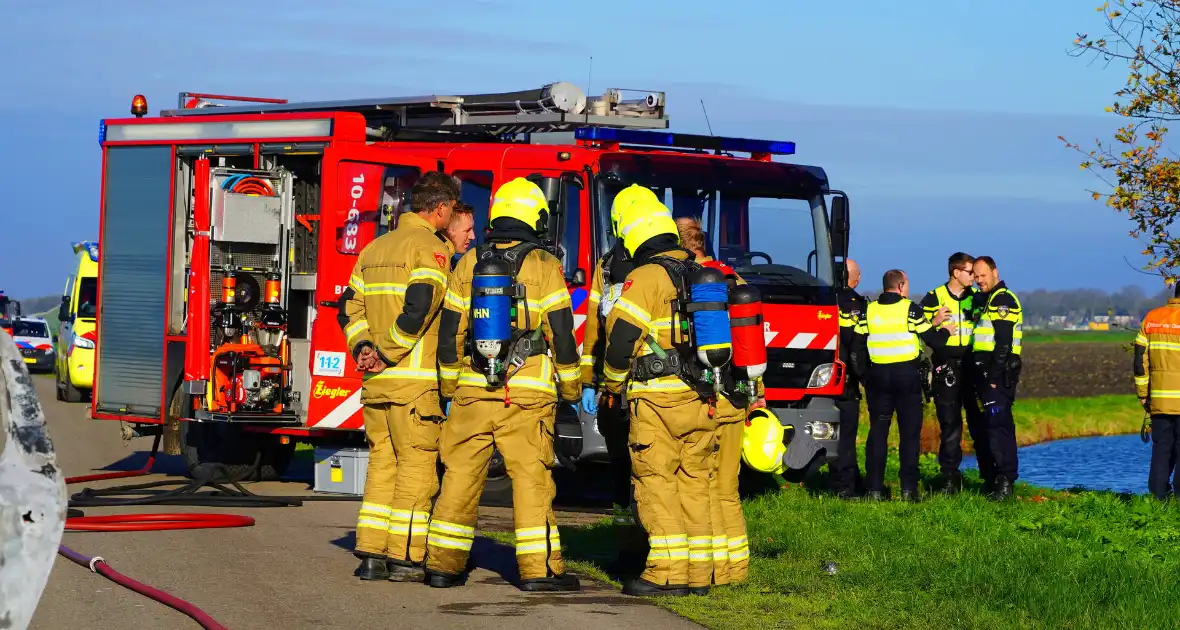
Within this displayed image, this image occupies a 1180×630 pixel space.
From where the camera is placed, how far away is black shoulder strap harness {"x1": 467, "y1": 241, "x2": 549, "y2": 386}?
7.93 m

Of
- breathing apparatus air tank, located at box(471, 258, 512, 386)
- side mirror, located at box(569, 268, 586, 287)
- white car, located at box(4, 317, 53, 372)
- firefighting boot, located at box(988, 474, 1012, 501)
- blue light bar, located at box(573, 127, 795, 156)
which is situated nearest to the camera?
breathing apparatus air tank, located at box(471, 258, 512, 386)

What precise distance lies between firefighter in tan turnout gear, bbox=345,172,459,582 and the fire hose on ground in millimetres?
1220

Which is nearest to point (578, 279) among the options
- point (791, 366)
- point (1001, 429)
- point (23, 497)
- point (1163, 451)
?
point (791, 366)

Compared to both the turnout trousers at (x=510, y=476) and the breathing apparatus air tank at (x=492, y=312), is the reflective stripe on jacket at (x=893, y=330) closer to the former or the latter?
the turnout trousers at (x=510, y=476)

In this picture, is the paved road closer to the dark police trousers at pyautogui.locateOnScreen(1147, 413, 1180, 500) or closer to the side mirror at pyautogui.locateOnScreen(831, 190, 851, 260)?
the side mirror at pyautogui.locateOnScreen(831, 190, 851, 260)

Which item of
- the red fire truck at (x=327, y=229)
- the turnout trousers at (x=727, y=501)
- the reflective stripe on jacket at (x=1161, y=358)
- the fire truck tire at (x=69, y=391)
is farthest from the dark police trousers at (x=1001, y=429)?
the fire truck tire at (x=69, y=391)

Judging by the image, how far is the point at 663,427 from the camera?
803 centimetres

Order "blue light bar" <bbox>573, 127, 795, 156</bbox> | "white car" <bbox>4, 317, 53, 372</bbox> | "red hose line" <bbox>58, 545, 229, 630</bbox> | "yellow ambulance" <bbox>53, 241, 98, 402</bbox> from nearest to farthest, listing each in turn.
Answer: "red hose line" <bbox>58, 545, 229, 630</bbox> → "blue light bar" <bbox>573, 127, 795, 156</bbox> → "yellow ambulance" <bbox>53, 241, 98, 402</bbox> → "white car" <bbox>4, 317, 53, 372</bbox>

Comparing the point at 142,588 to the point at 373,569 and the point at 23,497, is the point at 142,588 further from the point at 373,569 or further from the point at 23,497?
the point at 23,497

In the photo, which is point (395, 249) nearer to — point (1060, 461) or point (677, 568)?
point (677, 568)

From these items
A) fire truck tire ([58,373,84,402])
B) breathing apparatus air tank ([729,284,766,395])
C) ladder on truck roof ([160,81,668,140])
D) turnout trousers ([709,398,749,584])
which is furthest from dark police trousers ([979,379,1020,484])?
fire truck tire ([58,373,84,402])

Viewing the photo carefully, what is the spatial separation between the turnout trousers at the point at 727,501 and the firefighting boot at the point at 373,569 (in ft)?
5.90

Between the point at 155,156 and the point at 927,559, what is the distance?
814 cm

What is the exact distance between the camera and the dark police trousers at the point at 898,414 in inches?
488
